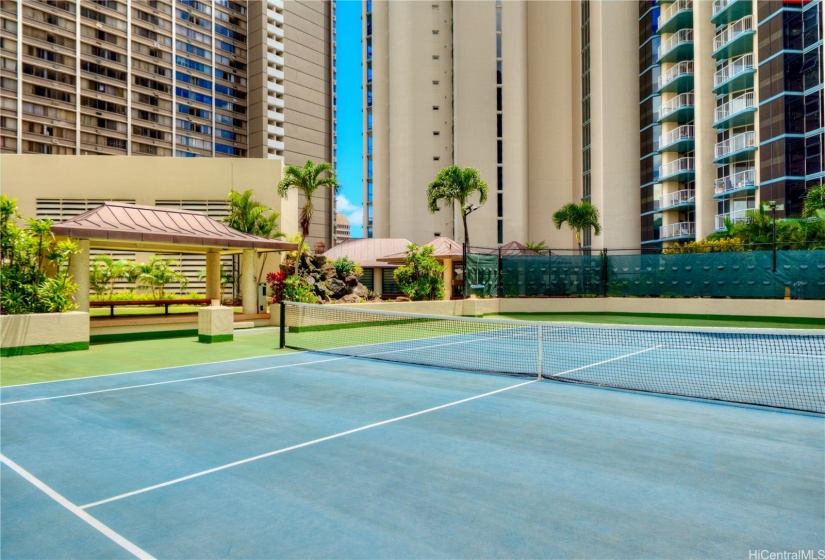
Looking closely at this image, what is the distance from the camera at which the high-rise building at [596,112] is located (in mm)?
44438

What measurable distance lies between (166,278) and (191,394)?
2702cm

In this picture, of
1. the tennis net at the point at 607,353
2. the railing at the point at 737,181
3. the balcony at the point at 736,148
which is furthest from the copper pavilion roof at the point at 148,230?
the balcony at the point at 736,148

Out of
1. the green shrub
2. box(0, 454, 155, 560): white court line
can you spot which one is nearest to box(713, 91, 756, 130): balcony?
the green shrub

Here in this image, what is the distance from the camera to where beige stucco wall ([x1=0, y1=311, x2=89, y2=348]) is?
15.0 metres

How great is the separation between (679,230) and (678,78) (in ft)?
48.9

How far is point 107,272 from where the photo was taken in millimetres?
33844

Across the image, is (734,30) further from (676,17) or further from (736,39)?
(676,17)

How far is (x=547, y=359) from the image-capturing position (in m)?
15.3

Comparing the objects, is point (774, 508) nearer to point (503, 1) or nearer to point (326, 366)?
point (326, 366)

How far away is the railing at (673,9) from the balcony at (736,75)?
29.8ft

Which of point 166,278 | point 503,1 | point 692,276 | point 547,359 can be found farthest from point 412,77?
point 547,359

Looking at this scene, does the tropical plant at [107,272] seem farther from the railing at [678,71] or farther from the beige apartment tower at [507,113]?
the railing at [678,71]

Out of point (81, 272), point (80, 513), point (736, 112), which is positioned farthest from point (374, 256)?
point (80, 513)

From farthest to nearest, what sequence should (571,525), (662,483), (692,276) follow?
(692,276), (662,483), (571,525)
